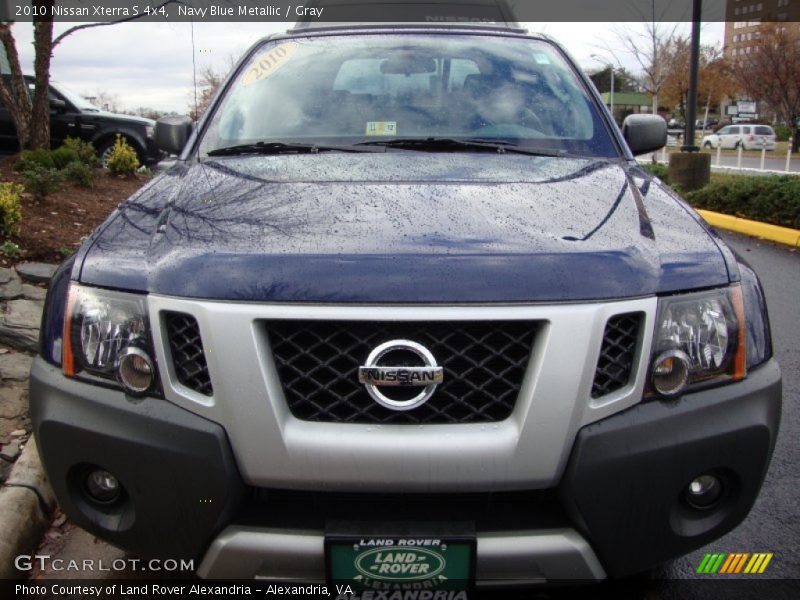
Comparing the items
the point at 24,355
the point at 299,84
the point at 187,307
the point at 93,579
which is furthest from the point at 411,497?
the point at 24,355

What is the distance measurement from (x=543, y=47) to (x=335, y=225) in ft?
6.57

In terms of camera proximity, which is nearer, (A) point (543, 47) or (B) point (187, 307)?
(B) point (187, 307)

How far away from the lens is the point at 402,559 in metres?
1.77

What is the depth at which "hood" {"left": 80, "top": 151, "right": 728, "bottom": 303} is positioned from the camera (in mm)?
1717

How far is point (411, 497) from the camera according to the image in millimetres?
1832

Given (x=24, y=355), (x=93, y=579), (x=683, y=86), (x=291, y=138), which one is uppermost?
(x=683, y=86)

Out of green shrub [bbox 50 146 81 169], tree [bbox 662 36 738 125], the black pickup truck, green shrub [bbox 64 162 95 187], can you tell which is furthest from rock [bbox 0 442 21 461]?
tree [bbox 662 36 738 125]

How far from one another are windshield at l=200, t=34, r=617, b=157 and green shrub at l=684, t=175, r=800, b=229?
624cm

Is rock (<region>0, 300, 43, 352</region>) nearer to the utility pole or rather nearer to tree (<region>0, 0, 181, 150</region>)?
tree (<region>0, 0, 181, 150</region>)

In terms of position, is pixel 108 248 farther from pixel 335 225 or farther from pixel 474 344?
pixel 474 344

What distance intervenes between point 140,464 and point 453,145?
5.34 ft

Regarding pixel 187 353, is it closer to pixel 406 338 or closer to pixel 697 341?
pixel 406 338

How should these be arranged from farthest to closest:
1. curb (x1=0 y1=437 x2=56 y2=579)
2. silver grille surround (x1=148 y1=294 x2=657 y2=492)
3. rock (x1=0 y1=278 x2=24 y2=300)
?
rock (x1=0 y1=278 x2=24 y2=300) → curb (x1=0 y1=437 x2=56 y2=579) → silver grille surround (x1=148 y1=294 x2=657 y2=492)

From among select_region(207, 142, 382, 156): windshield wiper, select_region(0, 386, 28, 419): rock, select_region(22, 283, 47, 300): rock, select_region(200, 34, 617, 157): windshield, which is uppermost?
select_region(200, 34, 617, 157): windshield
